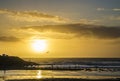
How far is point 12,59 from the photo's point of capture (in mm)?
128000

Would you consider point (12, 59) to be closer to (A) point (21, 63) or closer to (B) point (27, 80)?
(A) point (21, 63)

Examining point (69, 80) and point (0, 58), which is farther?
point (0, 58)

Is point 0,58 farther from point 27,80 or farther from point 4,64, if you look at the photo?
point 27,80

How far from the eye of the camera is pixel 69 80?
2461 inches

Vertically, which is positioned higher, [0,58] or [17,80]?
[0,58]

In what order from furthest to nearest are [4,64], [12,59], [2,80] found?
1. [12,59]
2. [4,64]
3. [2,80]

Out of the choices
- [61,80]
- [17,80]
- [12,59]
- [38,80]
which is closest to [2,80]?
[17,80]

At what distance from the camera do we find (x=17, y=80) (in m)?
62.7

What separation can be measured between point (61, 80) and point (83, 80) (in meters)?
4.22

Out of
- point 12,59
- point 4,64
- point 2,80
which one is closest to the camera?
point 2,80

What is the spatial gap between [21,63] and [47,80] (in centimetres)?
6964

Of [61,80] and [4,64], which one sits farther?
[4,64]

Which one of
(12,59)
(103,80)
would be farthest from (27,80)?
(12,59)

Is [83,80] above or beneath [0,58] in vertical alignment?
beneath
